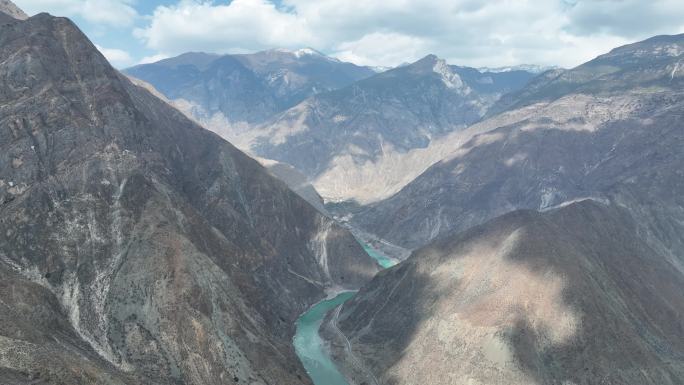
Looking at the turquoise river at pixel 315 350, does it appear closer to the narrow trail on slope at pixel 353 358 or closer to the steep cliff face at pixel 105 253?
the narrow trail on slope at pixel 353 358

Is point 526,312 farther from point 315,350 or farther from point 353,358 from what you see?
point 315,350

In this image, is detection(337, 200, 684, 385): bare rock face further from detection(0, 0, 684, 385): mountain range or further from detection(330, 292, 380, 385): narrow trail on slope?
detection(330, 292, 380, 385): narrow trail on slope

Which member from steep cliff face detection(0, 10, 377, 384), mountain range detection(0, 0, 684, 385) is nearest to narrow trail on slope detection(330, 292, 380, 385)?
mountain range detection(0, 0, 684, 385)

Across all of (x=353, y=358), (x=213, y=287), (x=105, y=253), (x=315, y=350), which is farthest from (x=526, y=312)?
(x=105, y=253)

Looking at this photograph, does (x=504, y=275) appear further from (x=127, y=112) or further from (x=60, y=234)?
(x=127, y=112)

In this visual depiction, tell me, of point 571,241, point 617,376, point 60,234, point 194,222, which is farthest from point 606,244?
point 60,234

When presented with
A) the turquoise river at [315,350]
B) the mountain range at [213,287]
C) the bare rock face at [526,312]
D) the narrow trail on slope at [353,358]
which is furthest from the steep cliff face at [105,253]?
the bare rock face at [526,312]
